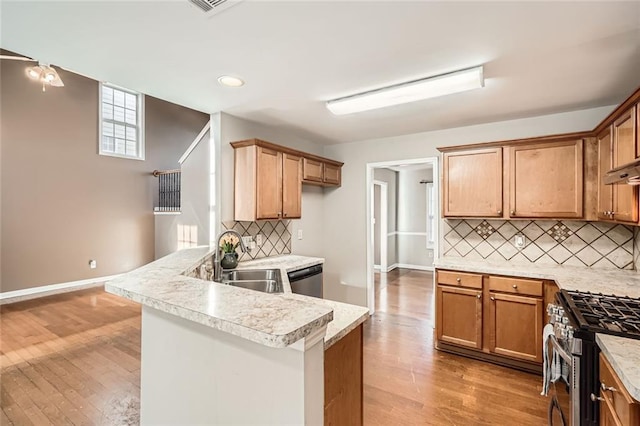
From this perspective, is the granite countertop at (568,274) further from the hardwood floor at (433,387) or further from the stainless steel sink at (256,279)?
the stainless steel sink at (256,279)

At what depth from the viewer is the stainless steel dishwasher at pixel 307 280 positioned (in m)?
3.06

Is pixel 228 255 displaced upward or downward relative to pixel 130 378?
upward

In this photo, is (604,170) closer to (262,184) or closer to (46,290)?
(262,184)

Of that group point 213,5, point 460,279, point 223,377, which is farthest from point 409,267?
point 213,5

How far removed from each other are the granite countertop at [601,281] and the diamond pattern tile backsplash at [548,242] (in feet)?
0.45

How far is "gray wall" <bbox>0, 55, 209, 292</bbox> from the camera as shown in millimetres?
4711

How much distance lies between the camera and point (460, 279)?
2.97 metres

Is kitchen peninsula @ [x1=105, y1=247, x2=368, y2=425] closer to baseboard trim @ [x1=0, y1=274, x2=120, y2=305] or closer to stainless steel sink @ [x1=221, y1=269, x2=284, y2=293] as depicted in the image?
stainless steel sink @ [x1=221, y1=269, x2=284, y2=293]

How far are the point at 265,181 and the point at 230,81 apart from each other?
1045 mm

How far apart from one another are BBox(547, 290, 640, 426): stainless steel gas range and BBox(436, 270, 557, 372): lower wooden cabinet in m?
0.88

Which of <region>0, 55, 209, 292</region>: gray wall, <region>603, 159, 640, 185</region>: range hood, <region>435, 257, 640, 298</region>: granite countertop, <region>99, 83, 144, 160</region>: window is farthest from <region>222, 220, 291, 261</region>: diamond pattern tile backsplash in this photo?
<region>99, 83, 144, 160</region>: window

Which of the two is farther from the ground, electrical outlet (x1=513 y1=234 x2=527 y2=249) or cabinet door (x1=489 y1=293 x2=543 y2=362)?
electrical outlet (x1=513 y1=234 x2=527 y2=249)

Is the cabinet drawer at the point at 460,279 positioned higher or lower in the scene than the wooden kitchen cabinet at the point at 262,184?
lower

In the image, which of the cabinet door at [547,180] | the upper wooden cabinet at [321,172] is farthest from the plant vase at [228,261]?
the cabinet door at [547,180]
